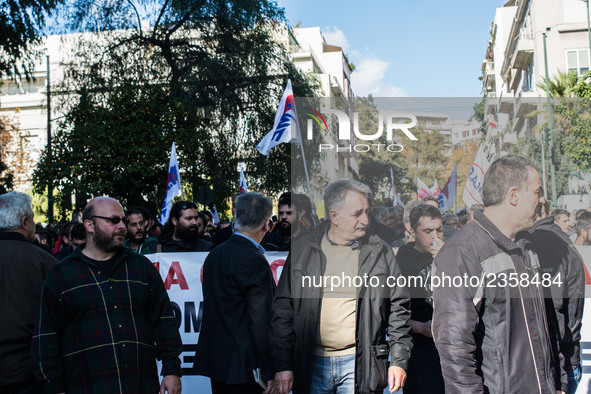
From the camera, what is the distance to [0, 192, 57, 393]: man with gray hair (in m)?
4.31

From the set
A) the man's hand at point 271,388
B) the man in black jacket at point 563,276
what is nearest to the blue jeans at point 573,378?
the man in black jacket at point 563,276

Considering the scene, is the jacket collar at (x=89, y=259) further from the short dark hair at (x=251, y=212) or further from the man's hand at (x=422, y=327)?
the man's hand at (x=422, y=327)

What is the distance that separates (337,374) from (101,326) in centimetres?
141

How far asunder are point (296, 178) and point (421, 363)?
1.48 meters

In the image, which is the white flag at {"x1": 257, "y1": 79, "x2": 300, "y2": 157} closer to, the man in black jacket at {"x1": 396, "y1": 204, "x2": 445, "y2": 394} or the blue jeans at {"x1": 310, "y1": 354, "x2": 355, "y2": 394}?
the man in black jacket at {"x1": 396, "y1": 204, "x2": 445, "y2": 394}

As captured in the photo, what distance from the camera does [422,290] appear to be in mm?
4242

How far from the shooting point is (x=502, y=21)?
66.6 metres

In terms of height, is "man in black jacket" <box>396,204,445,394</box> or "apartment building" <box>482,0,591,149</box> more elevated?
"apartment building" <box>482,0,591,149</box>

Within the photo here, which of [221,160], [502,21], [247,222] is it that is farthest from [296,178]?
[502,21]

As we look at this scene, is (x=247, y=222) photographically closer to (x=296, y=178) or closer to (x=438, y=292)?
(x=296, y=178)

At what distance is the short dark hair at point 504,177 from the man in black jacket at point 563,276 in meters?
0.75

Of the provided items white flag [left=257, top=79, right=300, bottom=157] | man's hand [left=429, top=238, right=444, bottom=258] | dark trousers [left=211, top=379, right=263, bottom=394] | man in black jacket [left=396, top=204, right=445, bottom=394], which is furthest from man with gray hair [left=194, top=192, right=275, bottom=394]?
white flag [left=257, top=79, right=300, bottom=157]

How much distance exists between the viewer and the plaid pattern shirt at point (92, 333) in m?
3.80

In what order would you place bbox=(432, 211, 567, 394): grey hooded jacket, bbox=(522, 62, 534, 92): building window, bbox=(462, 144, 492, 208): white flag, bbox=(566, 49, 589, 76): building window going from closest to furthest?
bbox=(432, 211, 567, 394): grey hooded jacket, bbox=(462, 144, 492, 208): white flag, bbox=(566, 49, 589, 76): building window, bbox=(522, 62, 534, 92): building window
